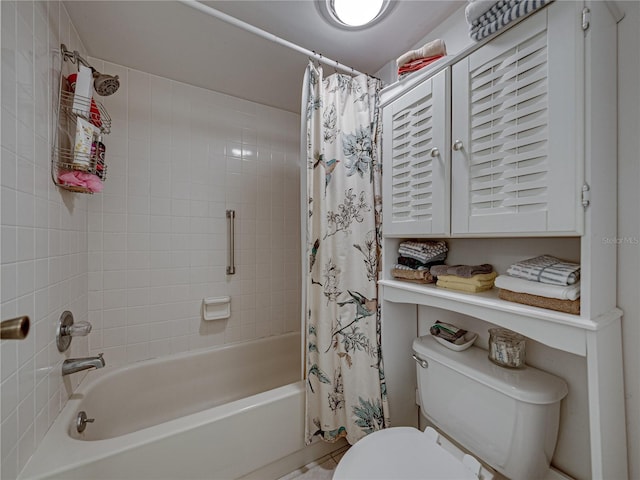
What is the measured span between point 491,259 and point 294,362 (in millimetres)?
1704

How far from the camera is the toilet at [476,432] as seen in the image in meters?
0.90

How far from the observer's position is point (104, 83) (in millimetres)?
1293

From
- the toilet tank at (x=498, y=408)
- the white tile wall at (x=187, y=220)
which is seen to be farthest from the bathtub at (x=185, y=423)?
the toilet tank at (x=498, y=408)

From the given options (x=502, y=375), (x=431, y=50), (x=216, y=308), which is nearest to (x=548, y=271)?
(x=502, y=375)

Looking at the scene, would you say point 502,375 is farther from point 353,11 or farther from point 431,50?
point 353,11

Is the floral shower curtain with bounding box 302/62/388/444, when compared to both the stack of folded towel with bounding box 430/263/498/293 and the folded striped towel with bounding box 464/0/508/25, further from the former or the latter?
the folded striped towel with bounding box 464/0/508/25

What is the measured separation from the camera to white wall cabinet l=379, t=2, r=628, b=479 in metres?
0.74

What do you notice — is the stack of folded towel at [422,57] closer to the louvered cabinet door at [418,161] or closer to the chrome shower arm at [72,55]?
the louvered cabinet door at [418,161]

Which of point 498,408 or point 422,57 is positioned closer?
point 498,408

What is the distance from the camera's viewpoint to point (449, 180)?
3.52 feet

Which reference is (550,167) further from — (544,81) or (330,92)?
(330,92)

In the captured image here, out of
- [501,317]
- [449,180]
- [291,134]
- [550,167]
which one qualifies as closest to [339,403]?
[501,317]

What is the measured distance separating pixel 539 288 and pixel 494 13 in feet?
3.01

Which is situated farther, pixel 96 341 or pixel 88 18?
pixel 96 341
